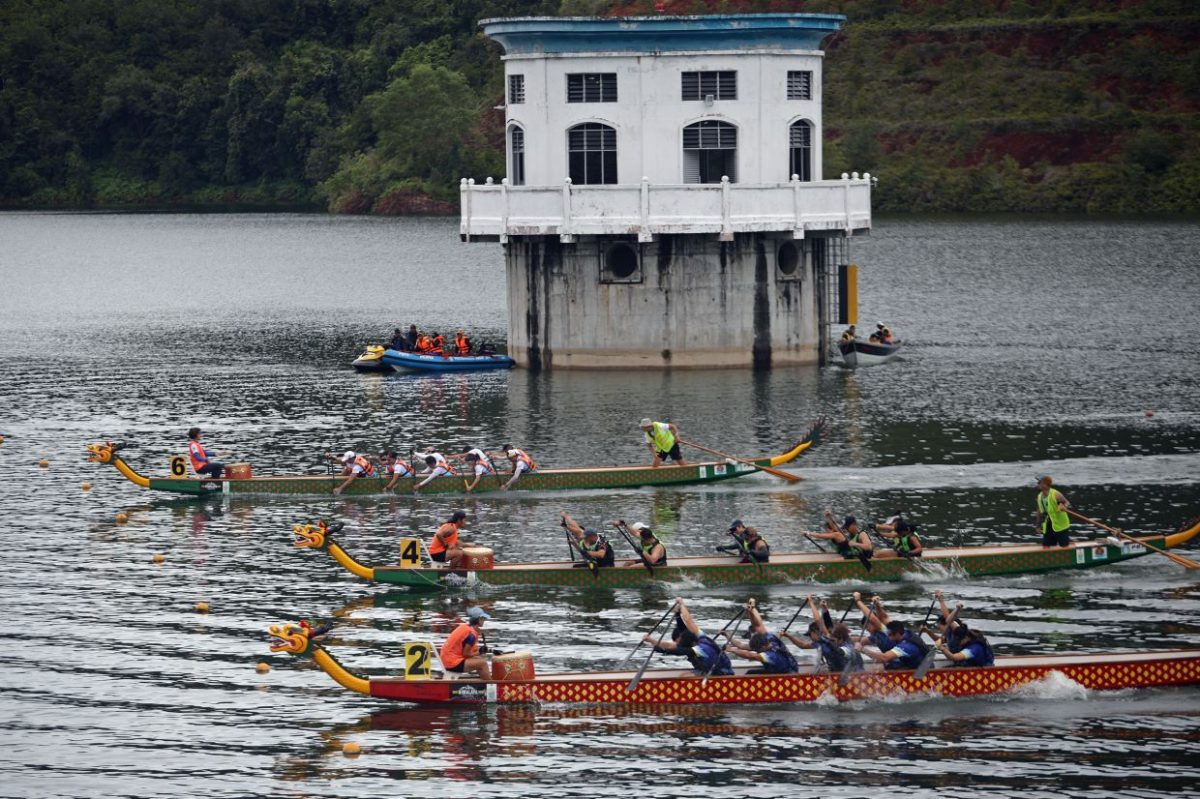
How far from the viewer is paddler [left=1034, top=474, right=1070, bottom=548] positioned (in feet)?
142

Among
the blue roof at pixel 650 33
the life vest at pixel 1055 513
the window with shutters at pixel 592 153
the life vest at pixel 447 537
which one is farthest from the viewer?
the window with shutters at pixel 592 153

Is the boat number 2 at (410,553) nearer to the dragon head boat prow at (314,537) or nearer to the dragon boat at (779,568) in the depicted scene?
the dragon boat at (779,568)

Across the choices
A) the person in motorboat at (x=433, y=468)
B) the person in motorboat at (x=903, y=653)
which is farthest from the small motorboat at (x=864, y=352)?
the person in motorboat at (x=903, y=653)

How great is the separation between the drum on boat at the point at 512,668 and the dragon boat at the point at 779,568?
7.45 meters

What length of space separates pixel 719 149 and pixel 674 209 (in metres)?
3.48

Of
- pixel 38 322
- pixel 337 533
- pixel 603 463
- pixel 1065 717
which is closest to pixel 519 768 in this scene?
pixel 1065 717

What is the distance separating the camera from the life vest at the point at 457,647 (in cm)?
3600

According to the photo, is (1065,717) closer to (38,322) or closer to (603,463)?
(603,463)

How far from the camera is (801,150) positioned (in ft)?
242

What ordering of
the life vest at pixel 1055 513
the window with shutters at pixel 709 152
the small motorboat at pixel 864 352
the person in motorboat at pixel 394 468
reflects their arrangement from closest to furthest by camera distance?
the life vest at pixel 1055 513 < the person in motorboat at pixel 394 468 < the window with shutters at pixel 709 152 < the small motorboat at pixel 864 352

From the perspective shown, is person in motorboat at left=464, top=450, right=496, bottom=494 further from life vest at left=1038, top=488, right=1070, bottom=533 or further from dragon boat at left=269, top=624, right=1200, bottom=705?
dragon boat at left=269, top=624, right=1200, bottom=705

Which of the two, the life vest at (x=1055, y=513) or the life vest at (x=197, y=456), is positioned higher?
the life vest at (x=197, y=456)

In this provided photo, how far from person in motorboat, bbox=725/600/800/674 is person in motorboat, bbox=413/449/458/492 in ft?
61.4

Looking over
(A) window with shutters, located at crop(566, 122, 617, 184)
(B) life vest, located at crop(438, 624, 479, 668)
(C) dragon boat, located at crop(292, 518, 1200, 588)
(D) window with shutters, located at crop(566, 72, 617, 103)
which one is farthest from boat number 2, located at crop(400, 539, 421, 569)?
(D) window with shutters, located at crop(566, 72, 617, 103)
